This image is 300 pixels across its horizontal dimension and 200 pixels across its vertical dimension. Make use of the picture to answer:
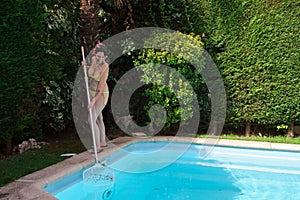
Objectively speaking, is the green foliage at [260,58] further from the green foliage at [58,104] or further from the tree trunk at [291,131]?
the green foliage at [58,104]

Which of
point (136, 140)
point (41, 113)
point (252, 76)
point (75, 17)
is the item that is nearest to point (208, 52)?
point (252, 76)

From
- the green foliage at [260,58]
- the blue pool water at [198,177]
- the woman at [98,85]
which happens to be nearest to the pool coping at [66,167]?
the blue pool water at [198,177]

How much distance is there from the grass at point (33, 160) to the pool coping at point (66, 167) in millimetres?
189

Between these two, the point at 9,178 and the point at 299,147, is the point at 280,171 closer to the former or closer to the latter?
the point at 299,147

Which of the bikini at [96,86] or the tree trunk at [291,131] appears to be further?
the tree trunk at [291,131]

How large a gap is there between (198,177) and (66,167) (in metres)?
2.10

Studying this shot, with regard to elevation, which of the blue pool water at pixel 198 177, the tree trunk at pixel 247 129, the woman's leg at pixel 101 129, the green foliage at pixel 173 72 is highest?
the green foliage at pixel 173 72

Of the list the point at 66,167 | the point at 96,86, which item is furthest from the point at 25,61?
the point at 66,167

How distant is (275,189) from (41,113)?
185 inches

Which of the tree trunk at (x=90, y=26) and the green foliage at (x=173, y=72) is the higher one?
the tree trunk at (x=90, y=26)

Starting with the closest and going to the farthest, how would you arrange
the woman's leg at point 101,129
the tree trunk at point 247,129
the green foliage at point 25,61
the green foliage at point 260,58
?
the green foliage at point 25,61, the woman's leg at point 101,129, the green foliage at point 260,58, the tree trunk at point 247,129

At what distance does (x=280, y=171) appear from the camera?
530cm

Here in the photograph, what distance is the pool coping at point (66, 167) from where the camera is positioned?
3349mm

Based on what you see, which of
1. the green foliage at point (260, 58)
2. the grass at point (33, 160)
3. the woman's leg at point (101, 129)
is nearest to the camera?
the grass at point (33, 160)
